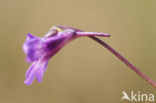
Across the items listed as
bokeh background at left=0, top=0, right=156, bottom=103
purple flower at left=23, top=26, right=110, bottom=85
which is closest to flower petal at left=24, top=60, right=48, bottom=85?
purple flower at left=23, top=26, right=110, bottom=85

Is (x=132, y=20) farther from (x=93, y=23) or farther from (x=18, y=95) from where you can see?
(x=18, y=95)

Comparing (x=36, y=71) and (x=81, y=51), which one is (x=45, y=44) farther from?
(x=81, y=51)

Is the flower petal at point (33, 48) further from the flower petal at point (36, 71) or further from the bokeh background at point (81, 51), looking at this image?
the bokeh background at point (81, 51)

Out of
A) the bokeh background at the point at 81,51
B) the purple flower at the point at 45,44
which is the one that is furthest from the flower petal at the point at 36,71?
the bokeh background at the point at 81,51

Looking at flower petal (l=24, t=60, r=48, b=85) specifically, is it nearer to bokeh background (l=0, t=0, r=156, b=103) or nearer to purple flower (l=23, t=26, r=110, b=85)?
purple flower (l=23, t=26, r=110, b=85)

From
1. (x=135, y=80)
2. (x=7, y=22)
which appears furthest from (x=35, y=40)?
(x=7, y=22)

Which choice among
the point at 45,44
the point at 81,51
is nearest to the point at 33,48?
the point at 45,44
